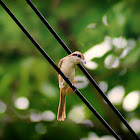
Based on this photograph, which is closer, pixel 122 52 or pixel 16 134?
pixel 122 52

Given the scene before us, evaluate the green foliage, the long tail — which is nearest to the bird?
the long tail

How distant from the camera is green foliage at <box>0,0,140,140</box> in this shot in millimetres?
4547

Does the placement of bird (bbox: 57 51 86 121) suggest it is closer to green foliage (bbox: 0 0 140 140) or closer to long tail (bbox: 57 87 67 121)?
long tail (bbox: 57 87 67 121)

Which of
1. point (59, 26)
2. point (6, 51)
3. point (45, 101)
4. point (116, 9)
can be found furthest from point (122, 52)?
A: point (6, 51)

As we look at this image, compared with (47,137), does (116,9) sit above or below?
above

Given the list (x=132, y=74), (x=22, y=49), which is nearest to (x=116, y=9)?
(x=132, y=74)

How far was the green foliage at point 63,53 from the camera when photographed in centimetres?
455

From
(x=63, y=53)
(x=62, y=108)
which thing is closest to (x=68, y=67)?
(x=62, y=108)

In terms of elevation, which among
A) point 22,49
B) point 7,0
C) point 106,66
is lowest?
point 106,66

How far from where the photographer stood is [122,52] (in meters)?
4.62

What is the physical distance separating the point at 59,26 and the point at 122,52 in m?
0.98

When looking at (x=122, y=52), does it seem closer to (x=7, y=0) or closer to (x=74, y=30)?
(x=74, y=30)

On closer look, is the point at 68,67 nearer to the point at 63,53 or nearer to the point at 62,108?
the point at 62,108

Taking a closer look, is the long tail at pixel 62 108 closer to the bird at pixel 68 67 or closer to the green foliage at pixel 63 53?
the bird at pixel 68 67
